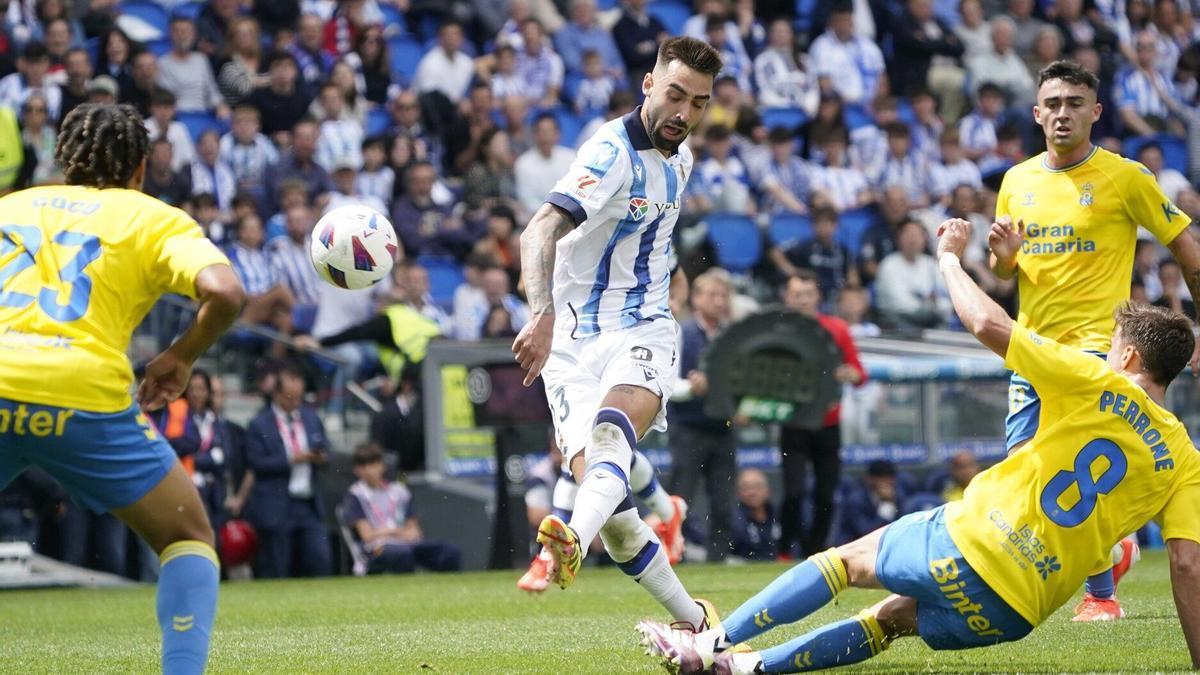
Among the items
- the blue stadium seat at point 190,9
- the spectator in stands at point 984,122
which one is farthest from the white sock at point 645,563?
the spectator in stands at point 984,122

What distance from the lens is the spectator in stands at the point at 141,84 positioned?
659 inches

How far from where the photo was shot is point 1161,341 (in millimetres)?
5848

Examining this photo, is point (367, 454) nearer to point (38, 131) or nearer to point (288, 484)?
point (288, 484)

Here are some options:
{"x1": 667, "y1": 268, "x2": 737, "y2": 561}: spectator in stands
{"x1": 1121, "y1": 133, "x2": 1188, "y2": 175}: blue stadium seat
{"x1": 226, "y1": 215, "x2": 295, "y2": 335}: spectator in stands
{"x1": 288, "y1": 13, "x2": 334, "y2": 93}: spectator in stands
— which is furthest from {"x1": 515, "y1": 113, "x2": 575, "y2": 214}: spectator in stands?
{"x1": 1121, "y1": 133, "x2": 1188, "y2": 175}: blue stadium seat

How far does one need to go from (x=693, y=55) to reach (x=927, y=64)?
15016 mm

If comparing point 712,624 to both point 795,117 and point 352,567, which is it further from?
point 795,117

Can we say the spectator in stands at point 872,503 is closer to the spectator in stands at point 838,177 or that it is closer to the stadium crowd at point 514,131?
the stadium crowd at point 514,131

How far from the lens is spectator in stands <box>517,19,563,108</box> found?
765 inches

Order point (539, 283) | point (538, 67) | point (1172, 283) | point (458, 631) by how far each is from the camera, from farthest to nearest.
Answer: point (538, 67)
point (1172, 283)
point (458, 631)
point (539, 283)

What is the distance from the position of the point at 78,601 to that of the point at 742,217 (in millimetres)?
8604

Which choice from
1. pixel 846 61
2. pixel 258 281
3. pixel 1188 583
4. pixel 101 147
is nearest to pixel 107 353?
pixel 101 147

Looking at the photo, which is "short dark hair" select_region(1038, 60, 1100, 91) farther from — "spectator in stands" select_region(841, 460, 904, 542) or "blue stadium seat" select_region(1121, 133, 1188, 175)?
"blue stadium seat" select_region(1121, 133, 1188, 175)

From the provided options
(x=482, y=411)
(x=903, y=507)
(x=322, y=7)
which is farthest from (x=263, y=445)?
(x=322, y=7)

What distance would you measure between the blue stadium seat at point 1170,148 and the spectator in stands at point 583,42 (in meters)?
6.46
